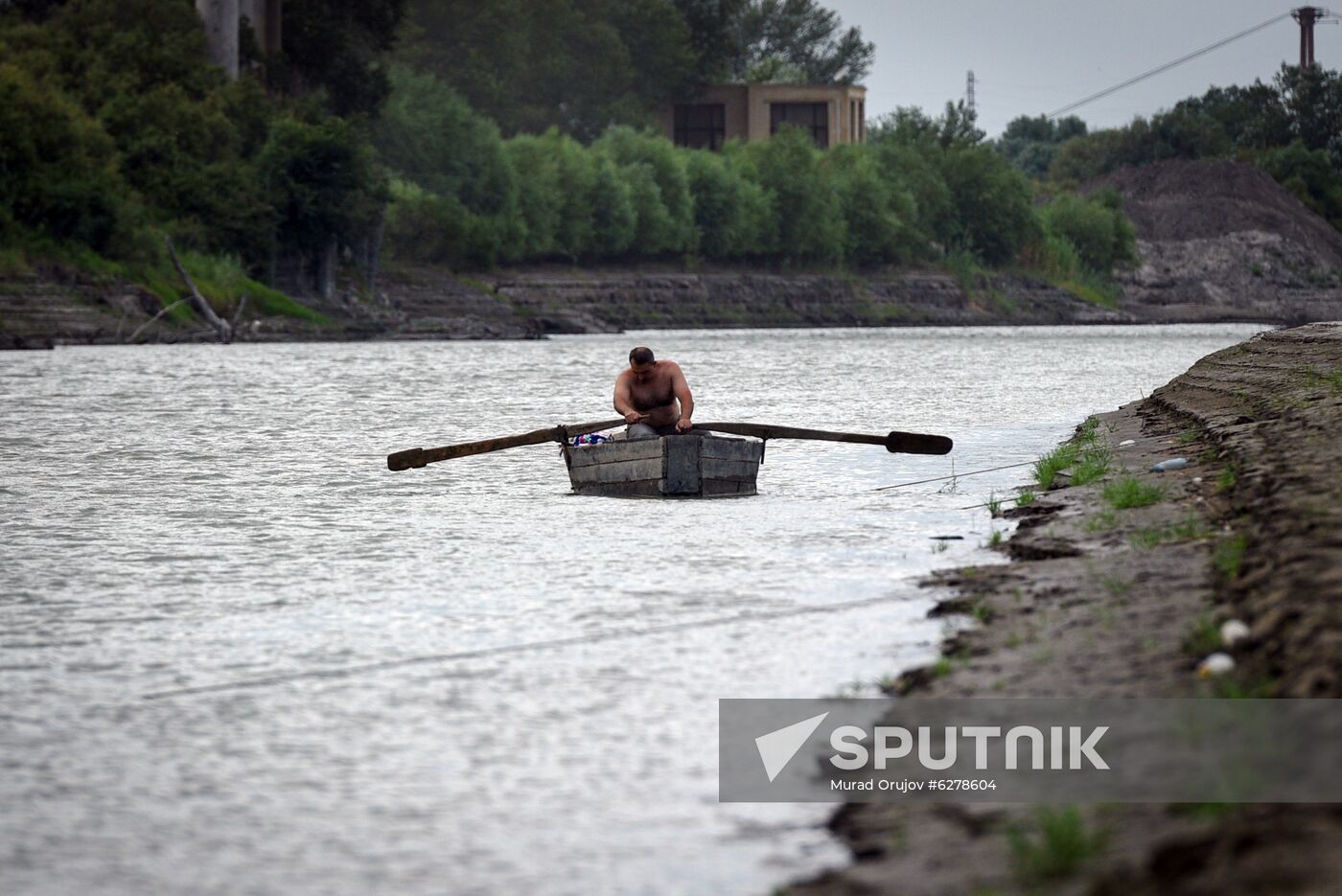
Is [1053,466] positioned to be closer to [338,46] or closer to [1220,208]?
[338,46]

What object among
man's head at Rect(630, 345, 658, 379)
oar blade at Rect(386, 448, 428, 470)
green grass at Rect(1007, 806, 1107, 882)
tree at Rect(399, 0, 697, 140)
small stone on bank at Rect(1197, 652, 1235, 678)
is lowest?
oar blade at Rect(386, 448, 428, 470)

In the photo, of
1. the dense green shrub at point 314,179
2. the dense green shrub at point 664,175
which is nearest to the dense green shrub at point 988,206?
the dense green shrub at point 664,175

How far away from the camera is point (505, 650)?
12.7 m

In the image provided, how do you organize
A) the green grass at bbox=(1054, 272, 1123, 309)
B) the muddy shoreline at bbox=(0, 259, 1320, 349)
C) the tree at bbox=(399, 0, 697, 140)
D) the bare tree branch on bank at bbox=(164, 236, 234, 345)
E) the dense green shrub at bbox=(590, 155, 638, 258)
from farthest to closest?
the green grass at bbox=(1054, 272, 1123, 309) → the tree at bbox=(399, 0, 697, 140) → the dense green shrub at bbox=(590, 155, 638, 258) → the bare tree branch on bank at bbox=(164, 236, 234, 345) → the muddy shoreline at bbox=(0, 259, 1320, 349)

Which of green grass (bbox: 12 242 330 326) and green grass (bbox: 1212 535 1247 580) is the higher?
green grass (bbox: 12 242 330 326)

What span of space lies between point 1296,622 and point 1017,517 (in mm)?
10033

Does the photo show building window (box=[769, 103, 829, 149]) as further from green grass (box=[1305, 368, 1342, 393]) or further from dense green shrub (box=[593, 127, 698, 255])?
green grass (box=[1305, 368, 1342, 393])

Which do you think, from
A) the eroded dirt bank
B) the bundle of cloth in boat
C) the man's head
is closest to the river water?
the bundle of cloth in boat

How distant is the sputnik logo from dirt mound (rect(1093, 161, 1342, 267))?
591ft

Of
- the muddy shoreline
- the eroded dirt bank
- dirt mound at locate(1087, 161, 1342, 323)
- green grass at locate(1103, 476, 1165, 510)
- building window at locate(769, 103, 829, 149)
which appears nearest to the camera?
green grass at locate(1103, 476, 1165, 510)

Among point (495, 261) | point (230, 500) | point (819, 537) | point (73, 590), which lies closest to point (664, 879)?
point (73, 590)

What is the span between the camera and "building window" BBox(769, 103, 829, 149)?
16500 cm

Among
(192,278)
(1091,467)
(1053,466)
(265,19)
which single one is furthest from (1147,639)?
(265,19)

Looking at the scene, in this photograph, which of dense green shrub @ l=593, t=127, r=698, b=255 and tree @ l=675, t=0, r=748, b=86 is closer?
dense green shrub @ l=593, t=127, r=698, b=255
